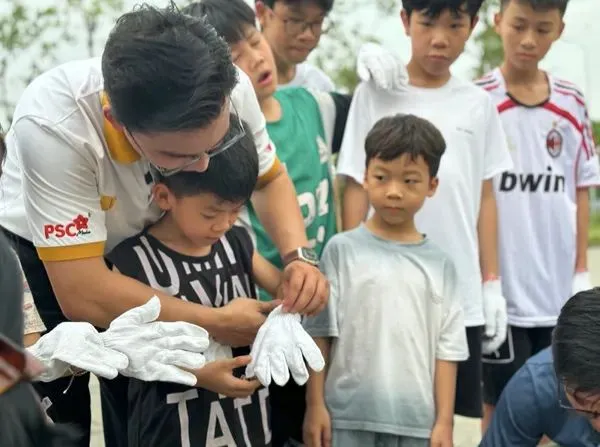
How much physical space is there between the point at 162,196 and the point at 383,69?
96 cm

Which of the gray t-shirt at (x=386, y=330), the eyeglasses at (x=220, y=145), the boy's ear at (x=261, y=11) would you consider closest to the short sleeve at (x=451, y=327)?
the gray t-shirt at (x=386, y=330)

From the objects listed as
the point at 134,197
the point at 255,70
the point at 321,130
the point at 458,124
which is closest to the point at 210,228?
the point at 134,197

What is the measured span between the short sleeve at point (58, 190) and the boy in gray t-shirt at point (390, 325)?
0.73m

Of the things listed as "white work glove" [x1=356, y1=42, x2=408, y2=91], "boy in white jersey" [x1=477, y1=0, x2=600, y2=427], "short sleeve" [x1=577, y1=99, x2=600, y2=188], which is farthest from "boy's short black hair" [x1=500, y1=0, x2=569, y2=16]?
"white work glove" [x1=356, y1=42, x2=408, y2=91]

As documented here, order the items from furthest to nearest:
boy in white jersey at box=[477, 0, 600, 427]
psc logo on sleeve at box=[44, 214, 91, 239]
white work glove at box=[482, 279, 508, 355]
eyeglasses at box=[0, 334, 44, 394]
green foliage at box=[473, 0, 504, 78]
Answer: green foliage at box=[473, 0, 504, 78]
boy in white jersey at box=[477, 0, 600, 427]
white work glove at box=[482, 279, 508, 355]
psc logo on sleeve at box=[44, 214, 91, 239]
eyeglasses at box=[0, 334, 44, 394]

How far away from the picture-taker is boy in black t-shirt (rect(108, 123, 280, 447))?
2.23 m

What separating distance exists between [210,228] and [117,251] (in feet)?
0.76

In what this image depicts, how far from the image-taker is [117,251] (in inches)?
89.4

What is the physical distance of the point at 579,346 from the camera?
223cm

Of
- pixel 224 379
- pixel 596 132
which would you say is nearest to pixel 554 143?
pixel 224 379

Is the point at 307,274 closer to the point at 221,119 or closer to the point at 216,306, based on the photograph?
the point at 216,306

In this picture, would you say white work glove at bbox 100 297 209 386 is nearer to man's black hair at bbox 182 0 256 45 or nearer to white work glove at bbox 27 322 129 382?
white work glove at bbox 27 322 129 382

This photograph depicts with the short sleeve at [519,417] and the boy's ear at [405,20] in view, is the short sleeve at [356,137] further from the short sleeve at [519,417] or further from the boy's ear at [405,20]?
the short sleeve at [519,417]

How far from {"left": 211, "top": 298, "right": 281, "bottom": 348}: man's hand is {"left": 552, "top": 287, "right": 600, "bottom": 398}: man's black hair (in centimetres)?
70
